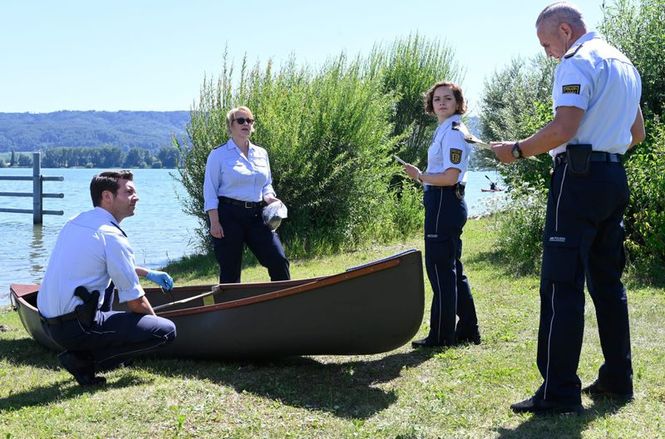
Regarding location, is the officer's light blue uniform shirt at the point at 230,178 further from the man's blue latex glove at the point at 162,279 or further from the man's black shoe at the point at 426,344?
the man's black shoe at the point at 426,344

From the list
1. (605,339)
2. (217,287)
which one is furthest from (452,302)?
(217,287)

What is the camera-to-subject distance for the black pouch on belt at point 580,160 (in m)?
4.19

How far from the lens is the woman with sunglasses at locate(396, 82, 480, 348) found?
19.2 feet

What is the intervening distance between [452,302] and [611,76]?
241 cm

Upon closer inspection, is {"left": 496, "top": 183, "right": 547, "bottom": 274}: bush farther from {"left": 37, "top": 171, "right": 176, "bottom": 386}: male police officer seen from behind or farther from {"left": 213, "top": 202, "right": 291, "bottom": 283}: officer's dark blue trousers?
{"left": 37, "top": 171, "right": 176, "bottom": 386}: male police officer seen from behind

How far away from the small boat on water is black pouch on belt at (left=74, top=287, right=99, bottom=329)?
790 millimetres

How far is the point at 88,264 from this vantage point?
17.0ft

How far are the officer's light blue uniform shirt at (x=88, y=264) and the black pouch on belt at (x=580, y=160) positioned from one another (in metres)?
2.84

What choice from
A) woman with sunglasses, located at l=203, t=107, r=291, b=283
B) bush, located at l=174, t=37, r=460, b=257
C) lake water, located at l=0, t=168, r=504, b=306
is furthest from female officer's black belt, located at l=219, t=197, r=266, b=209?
bush, located at l=174, t=37, r=460, b=257

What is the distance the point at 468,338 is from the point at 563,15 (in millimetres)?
2969

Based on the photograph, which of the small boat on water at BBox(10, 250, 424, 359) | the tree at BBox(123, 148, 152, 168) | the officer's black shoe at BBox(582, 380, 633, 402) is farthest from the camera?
the tree at BBox(123, 148, 152, 168)

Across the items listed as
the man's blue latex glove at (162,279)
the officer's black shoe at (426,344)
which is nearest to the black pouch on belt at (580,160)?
the officer's black shoe at (426,344)

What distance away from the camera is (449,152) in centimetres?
582

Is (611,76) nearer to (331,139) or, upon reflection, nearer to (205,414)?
(205,414)
